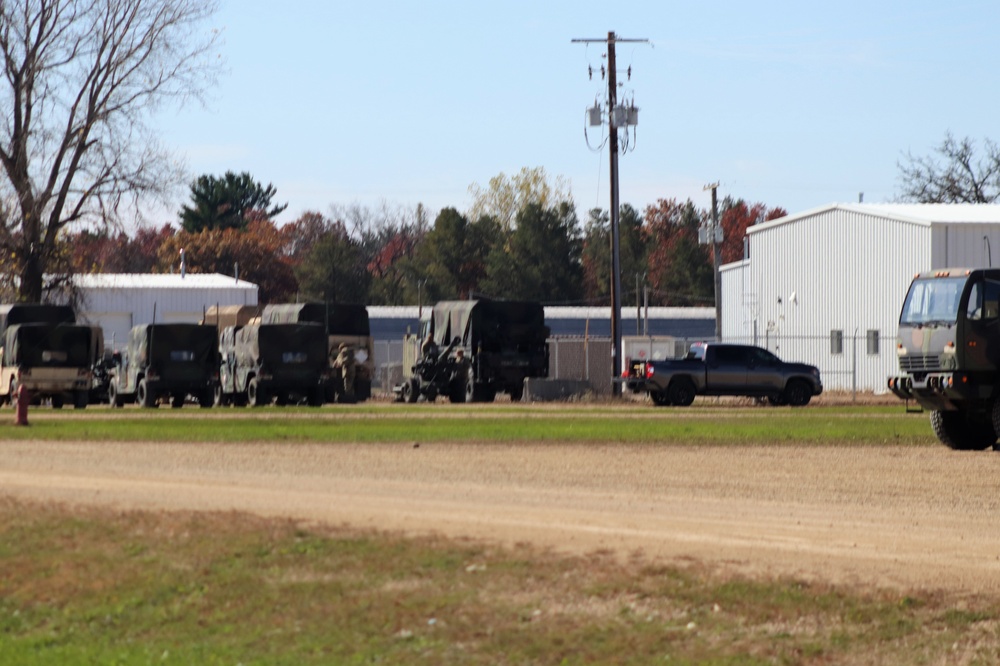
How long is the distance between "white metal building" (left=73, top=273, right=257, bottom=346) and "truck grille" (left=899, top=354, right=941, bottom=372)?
176 feet

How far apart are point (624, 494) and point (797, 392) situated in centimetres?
2662

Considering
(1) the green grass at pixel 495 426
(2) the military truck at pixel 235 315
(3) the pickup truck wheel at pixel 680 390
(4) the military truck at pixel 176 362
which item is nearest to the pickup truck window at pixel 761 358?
(3) the pickup truck wheel at pixel 680 390

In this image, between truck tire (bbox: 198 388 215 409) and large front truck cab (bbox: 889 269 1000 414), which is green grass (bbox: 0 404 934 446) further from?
truck tire (bbox: 198 388 215 409)

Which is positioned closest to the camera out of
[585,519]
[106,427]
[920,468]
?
[585,519]

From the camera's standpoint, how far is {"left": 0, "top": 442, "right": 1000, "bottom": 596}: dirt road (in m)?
12.9

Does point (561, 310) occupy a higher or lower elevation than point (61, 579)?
higher

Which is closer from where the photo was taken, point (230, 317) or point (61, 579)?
point (61, 579)

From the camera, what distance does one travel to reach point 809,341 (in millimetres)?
56781

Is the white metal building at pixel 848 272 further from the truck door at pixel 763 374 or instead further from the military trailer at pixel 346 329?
the military trailer at pixel 346 329

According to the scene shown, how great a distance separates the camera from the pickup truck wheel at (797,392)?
142ft

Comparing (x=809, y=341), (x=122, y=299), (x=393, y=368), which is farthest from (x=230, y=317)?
(x=122, y=299)

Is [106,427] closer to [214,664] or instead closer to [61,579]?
[61,579]

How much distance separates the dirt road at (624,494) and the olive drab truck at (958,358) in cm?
71

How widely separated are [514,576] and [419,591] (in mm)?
692
